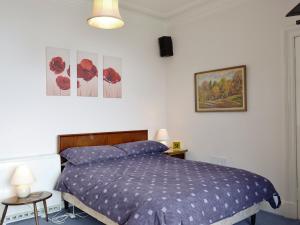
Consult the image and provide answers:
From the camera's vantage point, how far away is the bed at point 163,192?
1.97 metres

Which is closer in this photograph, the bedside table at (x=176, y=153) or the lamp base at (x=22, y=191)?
the lamp base at (x=22, y=191)

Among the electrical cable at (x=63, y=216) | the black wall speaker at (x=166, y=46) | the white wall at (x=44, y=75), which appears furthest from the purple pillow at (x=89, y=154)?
the black wall speaker at (x=166, y=46)

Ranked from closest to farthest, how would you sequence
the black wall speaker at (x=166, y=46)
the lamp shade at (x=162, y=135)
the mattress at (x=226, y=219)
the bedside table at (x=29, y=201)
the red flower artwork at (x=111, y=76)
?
the mattress at (x=226, y=219)
the bedside table at (x=29, y=201)
the red flower artwork at (x=111, y=76)
the lamp shade at (x=162, y=135)
the black wall speaker at (x=166, y=46)

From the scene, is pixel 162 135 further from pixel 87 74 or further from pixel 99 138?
pixel 87 74

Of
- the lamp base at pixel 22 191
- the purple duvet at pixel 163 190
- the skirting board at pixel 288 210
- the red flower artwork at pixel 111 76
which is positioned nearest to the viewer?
the purple duvet at pixel 163 190

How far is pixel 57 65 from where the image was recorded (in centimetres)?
345

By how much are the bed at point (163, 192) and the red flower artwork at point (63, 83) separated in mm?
948

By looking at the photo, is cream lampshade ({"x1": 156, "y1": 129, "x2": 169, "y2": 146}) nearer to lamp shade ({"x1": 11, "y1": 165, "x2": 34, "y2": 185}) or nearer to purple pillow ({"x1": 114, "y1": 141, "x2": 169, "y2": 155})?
purple pillow ({"x1": 114, "y1": 141, "x2": 169, "y2": 155})

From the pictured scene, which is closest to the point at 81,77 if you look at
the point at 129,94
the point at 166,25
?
the point at 129,94

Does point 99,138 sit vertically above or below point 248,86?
below

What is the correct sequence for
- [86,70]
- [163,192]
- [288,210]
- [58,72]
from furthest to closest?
[86,70] < [58,72] < [288,210] < [163,192]

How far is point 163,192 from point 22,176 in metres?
1.52

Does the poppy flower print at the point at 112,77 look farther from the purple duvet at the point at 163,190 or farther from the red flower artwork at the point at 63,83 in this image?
the purple duvet at the point at 163,190

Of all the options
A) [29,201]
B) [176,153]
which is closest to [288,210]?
[176,153]
